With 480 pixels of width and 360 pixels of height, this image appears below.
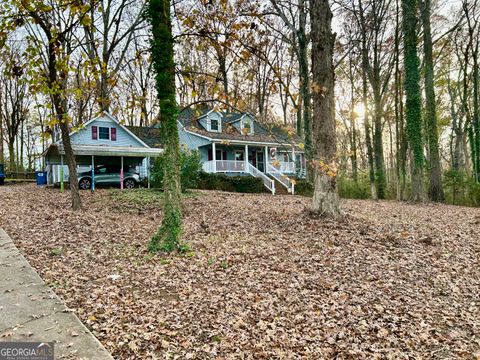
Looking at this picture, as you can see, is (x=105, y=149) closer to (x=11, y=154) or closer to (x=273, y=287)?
(x=273, y=287)

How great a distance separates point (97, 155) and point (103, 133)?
14.6 feet

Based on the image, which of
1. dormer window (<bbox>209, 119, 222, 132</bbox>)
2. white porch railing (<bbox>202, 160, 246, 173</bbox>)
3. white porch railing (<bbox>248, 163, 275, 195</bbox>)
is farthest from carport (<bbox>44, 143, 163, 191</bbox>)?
white porch railing (<bbox>248, 163, 275, 195</bbox>)

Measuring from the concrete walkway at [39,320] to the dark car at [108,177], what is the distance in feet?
41.9

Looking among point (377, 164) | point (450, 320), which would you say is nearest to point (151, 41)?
point (450, 320)

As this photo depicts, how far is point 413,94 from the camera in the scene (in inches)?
516

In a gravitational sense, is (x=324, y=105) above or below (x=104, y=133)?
below

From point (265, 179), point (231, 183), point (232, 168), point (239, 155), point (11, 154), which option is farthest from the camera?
point (11, 154)

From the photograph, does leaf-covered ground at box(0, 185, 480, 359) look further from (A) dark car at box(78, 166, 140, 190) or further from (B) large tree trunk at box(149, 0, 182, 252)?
(A) dark car at box(78, 166, 140, 190)

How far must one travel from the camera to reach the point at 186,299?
3.65 m

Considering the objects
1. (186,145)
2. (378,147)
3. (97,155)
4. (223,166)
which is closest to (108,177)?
(97,155)

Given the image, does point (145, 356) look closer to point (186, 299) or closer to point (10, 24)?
point (186, 299)

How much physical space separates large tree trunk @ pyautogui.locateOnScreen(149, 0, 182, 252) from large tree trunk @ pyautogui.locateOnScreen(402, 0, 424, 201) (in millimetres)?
11654

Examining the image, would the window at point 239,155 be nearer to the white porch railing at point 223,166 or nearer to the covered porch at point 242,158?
the covered porch at point 242,158

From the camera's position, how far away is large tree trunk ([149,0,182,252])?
520 cm
